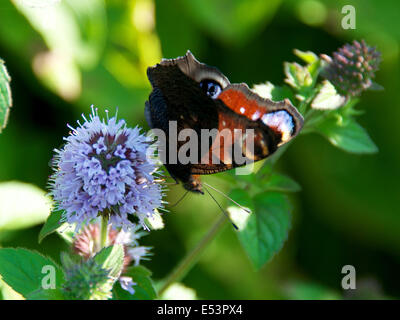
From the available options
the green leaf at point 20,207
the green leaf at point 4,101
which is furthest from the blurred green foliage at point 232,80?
the green leaf at point 4,101

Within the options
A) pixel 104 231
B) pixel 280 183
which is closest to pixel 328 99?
pixel 280 183

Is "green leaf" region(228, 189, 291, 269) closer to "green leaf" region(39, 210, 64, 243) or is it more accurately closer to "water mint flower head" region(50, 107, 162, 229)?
"water mint flower head" region(50, 107, 162, 229)

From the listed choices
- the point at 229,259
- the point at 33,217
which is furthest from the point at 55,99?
the point at 229,259

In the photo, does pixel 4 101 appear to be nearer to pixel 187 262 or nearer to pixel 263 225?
pixel 187 262

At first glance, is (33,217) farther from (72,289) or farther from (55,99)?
(55,99)
